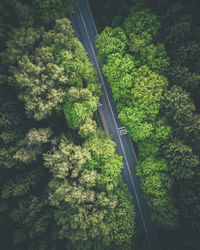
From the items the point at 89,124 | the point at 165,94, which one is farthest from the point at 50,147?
the point at 165,94

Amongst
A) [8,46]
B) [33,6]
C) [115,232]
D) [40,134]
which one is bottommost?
[115,232]

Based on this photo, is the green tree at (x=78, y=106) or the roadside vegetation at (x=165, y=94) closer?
the green tree at (x=78, y=106)

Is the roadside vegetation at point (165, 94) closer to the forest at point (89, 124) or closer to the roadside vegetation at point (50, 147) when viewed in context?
the forest at point (89, 124)

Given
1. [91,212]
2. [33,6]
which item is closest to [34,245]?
[91,212]

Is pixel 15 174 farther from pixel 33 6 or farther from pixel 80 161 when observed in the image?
pixel 33 6

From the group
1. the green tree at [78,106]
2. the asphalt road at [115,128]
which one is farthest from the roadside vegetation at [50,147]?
the asphalt road at [115,128]

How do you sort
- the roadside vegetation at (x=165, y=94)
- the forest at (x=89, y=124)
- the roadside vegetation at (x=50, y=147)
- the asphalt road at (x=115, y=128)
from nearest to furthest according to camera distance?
1. the roadside vegetation at (x=50, y=147)
2. the forest at (x=89, y=124)
3. the roadside vegetation at (x=165, y=94)
4. the asphalt road at (x=115, y=128)

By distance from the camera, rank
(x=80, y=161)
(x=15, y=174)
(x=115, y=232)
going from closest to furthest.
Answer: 1. (x=80, y=161)
2. (x=115, y=232)
3. (x=15, y=174)
